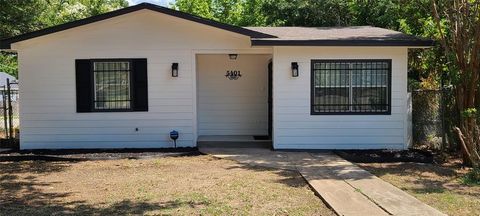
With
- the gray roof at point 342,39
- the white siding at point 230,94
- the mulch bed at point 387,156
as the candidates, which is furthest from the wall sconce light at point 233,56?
the mulch bed at point 387,156

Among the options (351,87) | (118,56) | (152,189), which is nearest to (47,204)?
(152,189)

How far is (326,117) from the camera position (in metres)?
11.7

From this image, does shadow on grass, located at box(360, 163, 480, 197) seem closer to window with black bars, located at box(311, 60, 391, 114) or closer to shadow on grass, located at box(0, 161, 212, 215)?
window with black bars, located at box(311, 60, 391, 114)

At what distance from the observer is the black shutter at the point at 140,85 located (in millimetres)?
11805

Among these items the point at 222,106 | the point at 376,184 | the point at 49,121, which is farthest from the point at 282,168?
the point at 49,121

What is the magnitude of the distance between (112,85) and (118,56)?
678 mm

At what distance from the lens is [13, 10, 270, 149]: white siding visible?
11789 mm

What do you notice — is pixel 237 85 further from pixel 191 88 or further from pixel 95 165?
pixel 95 165

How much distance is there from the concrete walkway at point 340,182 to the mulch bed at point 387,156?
26 cm

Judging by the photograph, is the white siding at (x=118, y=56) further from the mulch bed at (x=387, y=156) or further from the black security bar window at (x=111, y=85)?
the mulch bed at (x=387, y=156)

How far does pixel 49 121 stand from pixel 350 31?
745 centimetres

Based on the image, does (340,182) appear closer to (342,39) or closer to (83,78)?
(342,39)

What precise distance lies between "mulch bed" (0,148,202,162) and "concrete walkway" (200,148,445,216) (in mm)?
747

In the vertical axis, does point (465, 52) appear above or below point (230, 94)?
above
